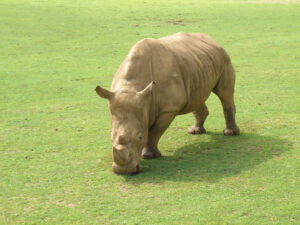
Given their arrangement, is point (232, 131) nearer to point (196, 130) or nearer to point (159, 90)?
point (196, 130)

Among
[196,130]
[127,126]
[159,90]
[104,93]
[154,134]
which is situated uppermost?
[104,93]

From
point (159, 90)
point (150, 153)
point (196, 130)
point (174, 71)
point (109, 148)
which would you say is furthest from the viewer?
point (196, 130)

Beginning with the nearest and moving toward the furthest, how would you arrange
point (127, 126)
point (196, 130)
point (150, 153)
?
point (127, 126) < point (150, 153) < point (196, 130)

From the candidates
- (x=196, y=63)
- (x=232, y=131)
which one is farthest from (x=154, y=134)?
(x=232, y=131)

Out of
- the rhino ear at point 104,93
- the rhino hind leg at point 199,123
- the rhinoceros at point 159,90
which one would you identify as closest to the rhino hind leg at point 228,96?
the rhinoceros at point 159,90

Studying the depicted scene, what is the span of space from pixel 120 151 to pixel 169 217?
1203 millimetres

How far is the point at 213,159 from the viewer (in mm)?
7121

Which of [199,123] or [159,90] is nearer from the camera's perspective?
[159,90]

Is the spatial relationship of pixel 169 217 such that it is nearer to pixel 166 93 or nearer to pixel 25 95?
pixel 166 93

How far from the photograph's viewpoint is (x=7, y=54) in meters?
14.8

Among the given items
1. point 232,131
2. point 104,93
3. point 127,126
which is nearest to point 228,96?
point 232,131

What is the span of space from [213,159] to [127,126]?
1.24 meters

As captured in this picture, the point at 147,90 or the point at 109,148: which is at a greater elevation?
the point at 147,90

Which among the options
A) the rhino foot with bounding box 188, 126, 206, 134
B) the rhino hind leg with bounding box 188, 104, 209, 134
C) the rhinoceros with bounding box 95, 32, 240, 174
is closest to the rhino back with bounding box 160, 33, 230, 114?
the rhinoceros with bounding box 95, 32, 240, 174
